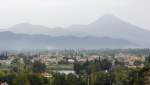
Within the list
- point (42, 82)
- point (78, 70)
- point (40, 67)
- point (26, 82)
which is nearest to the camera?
point (26, 82)

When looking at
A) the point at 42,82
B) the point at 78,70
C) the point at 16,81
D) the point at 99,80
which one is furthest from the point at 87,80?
the point at 78,70

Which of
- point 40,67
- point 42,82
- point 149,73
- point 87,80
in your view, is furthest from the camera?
point 40,67

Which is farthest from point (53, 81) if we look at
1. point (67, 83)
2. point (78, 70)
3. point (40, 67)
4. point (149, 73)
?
point (40, 67)

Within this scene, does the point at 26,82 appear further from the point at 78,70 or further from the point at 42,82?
the point at 78,70

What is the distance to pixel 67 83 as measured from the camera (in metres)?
29.5

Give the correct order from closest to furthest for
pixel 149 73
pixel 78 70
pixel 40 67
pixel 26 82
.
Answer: pixel 149 73 → pixel 26 82 → pixel 78 70 → pixel 40 67

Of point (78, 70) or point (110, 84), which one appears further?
point (78, 70)

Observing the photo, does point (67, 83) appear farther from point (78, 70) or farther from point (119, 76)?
point (78, 70)

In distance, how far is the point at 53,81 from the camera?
30266 mm

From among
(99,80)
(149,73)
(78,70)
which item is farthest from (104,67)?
(149,73)

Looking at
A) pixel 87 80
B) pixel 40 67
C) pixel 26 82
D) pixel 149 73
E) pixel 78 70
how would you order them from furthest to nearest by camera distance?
1. pixel 40 67
2. pixel 78 70
3. pixel 87 80
4. pixel 26 82
5. pixel 149 73

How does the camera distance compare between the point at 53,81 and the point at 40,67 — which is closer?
the point at 53,81

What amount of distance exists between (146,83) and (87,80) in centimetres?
1149

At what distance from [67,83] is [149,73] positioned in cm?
932
